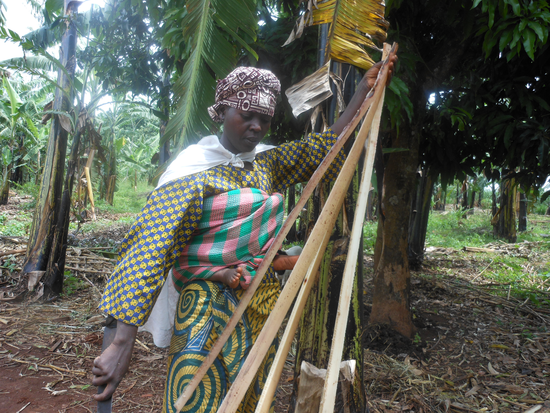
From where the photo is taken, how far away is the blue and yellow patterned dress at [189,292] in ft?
3.88

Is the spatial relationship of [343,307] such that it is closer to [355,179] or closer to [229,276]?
[229,276]

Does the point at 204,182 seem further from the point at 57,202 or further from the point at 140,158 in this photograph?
the point at 140,158

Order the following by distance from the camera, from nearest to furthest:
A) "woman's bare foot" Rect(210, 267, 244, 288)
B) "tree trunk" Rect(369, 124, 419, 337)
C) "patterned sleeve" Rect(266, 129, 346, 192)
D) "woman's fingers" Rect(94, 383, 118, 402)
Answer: "woman's fingers" Rect(94, 383, 118, 402)
"woman's bare foot" Rect(210, 267, 244, 288)
"patterned sleeve" Rect(266, 129, 346, 192)
"tree trunk" Rect(369, 124, 419, 337)

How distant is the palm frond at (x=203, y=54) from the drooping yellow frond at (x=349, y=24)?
0.73 m

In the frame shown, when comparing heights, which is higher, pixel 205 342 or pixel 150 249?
pixel 150 249

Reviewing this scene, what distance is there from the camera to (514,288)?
16.1 ft

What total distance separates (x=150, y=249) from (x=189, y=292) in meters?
0.28

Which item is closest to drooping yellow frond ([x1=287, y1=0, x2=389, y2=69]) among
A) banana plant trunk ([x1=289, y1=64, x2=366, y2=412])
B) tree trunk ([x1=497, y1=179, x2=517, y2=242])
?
banana plant trunk ([x1=289, y1=64, x2=366, y2=412])

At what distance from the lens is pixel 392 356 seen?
126 inches

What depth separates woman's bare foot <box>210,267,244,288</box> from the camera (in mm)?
1305

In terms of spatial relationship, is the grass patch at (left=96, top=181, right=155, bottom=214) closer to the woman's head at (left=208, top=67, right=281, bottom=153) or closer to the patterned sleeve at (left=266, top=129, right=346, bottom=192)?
the patterned sleeve at (left=266, top=129, right=346, bottom=192)

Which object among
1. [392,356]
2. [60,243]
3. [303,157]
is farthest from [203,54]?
[60,243]

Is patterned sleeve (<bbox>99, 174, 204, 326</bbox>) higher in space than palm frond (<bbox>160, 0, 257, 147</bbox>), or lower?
lower

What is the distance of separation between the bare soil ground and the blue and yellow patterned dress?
1430 millimetres
